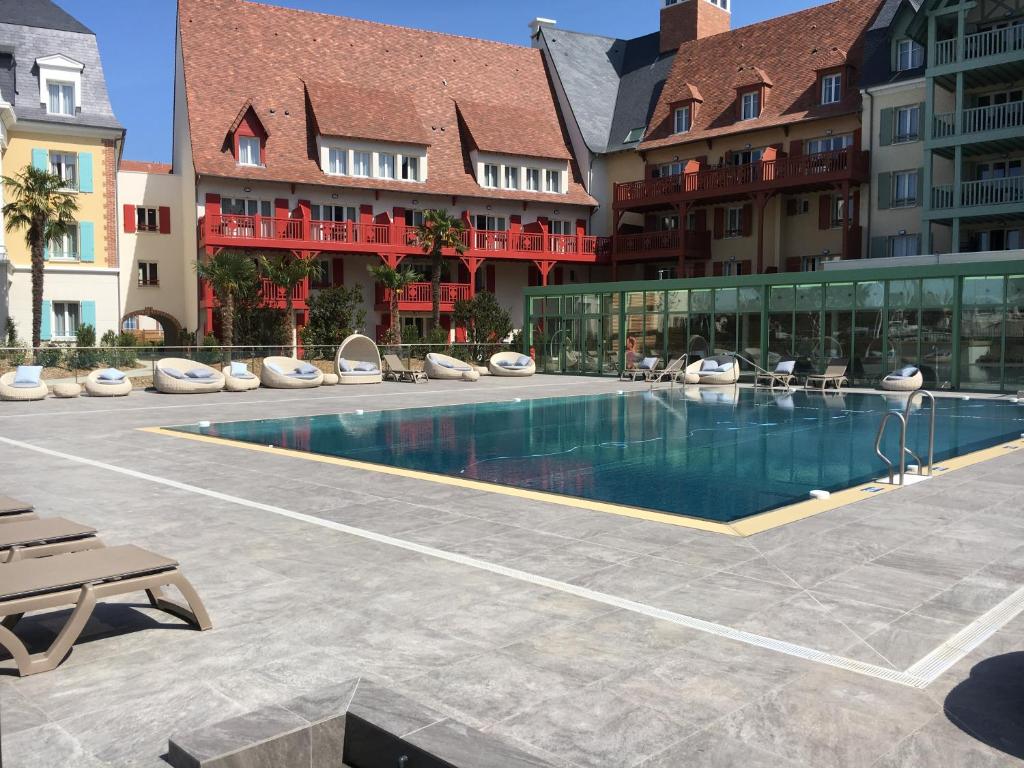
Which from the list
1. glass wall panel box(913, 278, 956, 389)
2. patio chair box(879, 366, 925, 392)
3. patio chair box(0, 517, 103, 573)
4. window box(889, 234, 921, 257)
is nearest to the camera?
patio chair box(0, 517, 103, 573)

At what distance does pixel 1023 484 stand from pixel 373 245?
97.4 ft

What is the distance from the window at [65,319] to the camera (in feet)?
113

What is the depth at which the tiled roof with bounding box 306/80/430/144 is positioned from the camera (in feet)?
123

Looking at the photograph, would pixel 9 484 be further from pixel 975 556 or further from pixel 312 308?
pixel 312 308

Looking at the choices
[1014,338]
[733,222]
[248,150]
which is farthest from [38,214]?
[1014,338]

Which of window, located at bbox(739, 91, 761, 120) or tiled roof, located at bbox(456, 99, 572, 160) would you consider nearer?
window, located at bbox(739, 91, 761, 120)

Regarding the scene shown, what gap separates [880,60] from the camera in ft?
112

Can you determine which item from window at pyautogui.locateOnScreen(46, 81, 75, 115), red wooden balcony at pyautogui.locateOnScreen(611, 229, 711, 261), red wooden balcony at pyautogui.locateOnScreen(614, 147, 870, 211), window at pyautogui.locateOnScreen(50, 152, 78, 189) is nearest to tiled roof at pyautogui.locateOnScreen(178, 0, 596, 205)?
red wooden balcony at pyautogui.locateOnScreen(611, 229, 711, 261)

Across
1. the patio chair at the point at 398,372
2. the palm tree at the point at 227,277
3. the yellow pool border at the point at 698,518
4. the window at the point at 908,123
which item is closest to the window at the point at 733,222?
the window at the point at 908,123

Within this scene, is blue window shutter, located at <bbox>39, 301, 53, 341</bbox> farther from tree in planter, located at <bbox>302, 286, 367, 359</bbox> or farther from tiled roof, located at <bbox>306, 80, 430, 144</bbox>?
tiled roof, located at <bbox>306, 80, 430, 144</bbox>

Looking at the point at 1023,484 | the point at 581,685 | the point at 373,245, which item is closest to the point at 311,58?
the point at 373,245

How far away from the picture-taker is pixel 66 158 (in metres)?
34.7

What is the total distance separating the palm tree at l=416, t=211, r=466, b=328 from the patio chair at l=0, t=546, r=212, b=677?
3013 centimetres

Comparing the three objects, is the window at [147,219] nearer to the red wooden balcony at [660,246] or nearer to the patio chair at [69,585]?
the red wooden balcony at [660,246]
